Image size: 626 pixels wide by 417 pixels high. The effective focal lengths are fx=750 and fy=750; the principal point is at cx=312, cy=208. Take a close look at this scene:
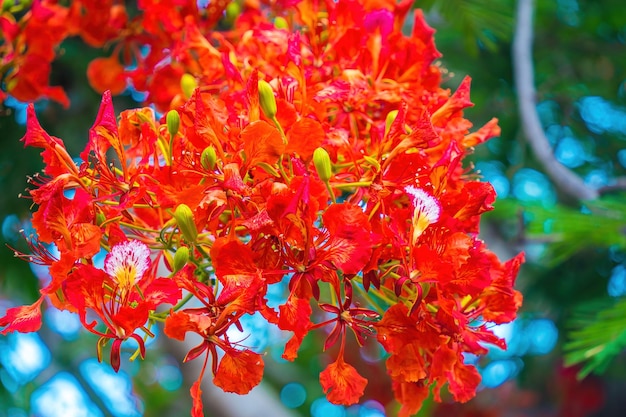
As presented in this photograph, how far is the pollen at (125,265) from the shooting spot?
0.85 metres

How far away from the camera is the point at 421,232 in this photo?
0.89 meters

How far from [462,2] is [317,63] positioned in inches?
27.6

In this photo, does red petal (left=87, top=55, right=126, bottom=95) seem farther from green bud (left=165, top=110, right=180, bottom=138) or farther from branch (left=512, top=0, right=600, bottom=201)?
branch (left=512, top=0, right=600, bottom=201)

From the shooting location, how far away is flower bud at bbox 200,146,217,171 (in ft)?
2.81

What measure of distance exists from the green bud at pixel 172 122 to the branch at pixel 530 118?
3.58ft

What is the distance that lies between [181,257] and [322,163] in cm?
20

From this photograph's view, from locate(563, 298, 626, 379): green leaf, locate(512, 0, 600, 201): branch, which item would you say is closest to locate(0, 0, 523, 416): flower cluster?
locate(563, 298, 626, 379): green leaf

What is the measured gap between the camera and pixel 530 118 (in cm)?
193

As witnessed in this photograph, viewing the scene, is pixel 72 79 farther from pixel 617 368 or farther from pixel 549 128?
pixel 617 368

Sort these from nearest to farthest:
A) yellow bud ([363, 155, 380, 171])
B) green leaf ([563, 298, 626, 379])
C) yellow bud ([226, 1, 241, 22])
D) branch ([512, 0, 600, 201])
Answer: yellow bud ([363, 155, 380, 171]), green leaf ([563, 298, 626, 379]), yellow bud ([226, 1, 241, 22]), branch ([512, 0, 600, 201])

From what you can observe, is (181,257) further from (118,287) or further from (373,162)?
(373,162)

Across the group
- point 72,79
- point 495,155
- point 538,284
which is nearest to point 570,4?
point 495,155

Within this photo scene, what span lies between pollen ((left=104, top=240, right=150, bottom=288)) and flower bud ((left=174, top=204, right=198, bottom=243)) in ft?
0.18

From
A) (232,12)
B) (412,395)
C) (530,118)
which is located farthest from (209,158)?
(530,118)
